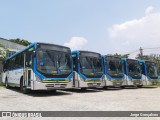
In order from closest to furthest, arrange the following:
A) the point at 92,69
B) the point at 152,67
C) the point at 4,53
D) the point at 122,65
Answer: the point at 92,69
the point at 122,65
the point at 152,67
the point at 4,53

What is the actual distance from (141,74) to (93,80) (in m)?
7.88

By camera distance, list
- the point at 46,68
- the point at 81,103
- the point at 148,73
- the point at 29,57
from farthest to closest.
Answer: the point at 148,73 < the point at 29,57 < the point at 46,68 < the point at 81,103

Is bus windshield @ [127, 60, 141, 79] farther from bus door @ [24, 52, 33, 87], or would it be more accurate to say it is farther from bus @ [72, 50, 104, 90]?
bus door @ [24, 52, 33, 87]

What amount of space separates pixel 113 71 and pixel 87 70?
3.45m

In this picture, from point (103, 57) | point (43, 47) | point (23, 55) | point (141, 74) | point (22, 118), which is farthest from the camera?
point (141, 74)

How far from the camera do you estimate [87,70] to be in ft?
45.8

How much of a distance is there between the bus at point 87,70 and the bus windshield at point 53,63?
64.5 inches

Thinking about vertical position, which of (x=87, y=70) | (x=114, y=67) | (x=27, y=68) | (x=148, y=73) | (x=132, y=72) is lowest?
(x=148, y=73)

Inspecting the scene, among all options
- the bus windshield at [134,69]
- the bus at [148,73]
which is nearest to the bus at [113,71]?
the bus windshield at [134,69]

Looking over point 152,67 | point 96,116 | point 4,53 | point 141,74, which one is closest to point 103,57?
point 141,74

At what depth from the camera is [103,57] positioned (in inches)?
651

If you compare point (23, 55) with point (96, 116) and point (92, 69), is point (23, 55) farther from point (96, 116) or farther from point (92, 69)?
point (96, 116)

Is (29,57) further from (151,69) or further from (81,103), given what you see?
(151,69)

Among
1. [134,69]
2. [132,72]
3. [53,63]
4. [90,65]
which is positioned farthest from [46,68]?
[134,69]
